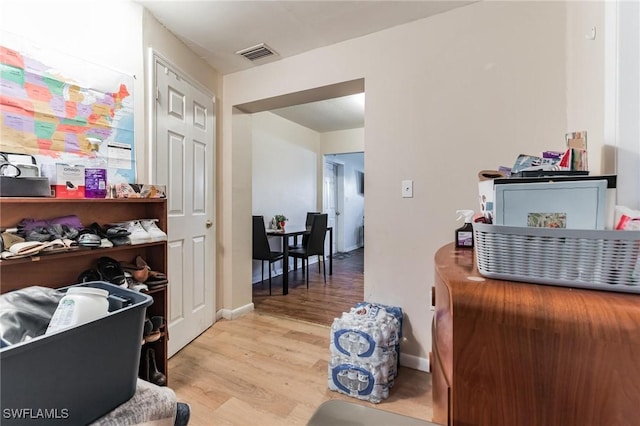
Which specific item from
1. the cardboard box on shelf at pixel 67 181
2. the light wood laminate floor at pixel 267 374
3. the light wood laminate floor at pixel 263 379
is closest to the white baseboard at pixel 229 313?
the light wood laminate floor at pixel 267 374

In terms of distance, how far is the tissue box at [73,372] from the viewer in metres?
0.54

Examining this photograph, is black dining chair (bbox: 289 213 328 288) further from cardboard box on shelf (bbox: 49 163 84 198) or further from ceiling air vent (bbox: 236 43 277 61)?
cardboard box on shelf (bbox: 49 163 84 198)

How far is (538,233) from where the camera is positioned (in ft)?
1.93

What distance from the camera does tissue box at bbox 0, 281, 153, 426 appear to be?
54 cm

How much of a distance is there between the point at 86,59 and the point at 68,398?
1.69m

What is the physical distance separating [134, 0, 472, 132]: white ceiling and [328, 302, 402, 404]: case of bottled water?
190 cm

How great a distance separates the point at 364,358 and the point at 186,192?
1695mm

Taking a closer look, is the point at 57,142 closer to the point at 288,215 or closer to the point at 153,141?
the point at 153,141

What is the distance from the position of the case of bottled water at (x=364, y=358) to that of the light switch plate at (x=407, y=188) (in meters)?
0.80

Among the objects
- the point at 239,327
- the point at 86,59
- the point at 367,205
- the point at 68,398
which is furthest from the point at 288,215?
the point at 68,398

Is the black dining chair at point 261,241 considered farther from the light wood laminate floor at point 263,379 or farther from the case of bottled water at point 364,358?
the case of bottled water at point 364,358

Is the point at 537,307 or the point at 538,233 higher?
the point at 538,233

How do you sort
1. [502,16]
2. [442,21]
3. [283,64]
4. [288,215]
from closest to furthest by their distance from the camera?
[502,16]
[442,21]
[283,64]
[288,215]

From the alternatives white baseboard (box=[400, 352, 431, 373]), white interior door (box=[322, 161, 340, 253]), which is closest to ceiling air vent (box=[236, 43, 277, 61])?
white baseboard (box=[400, 352, 431, 373])
